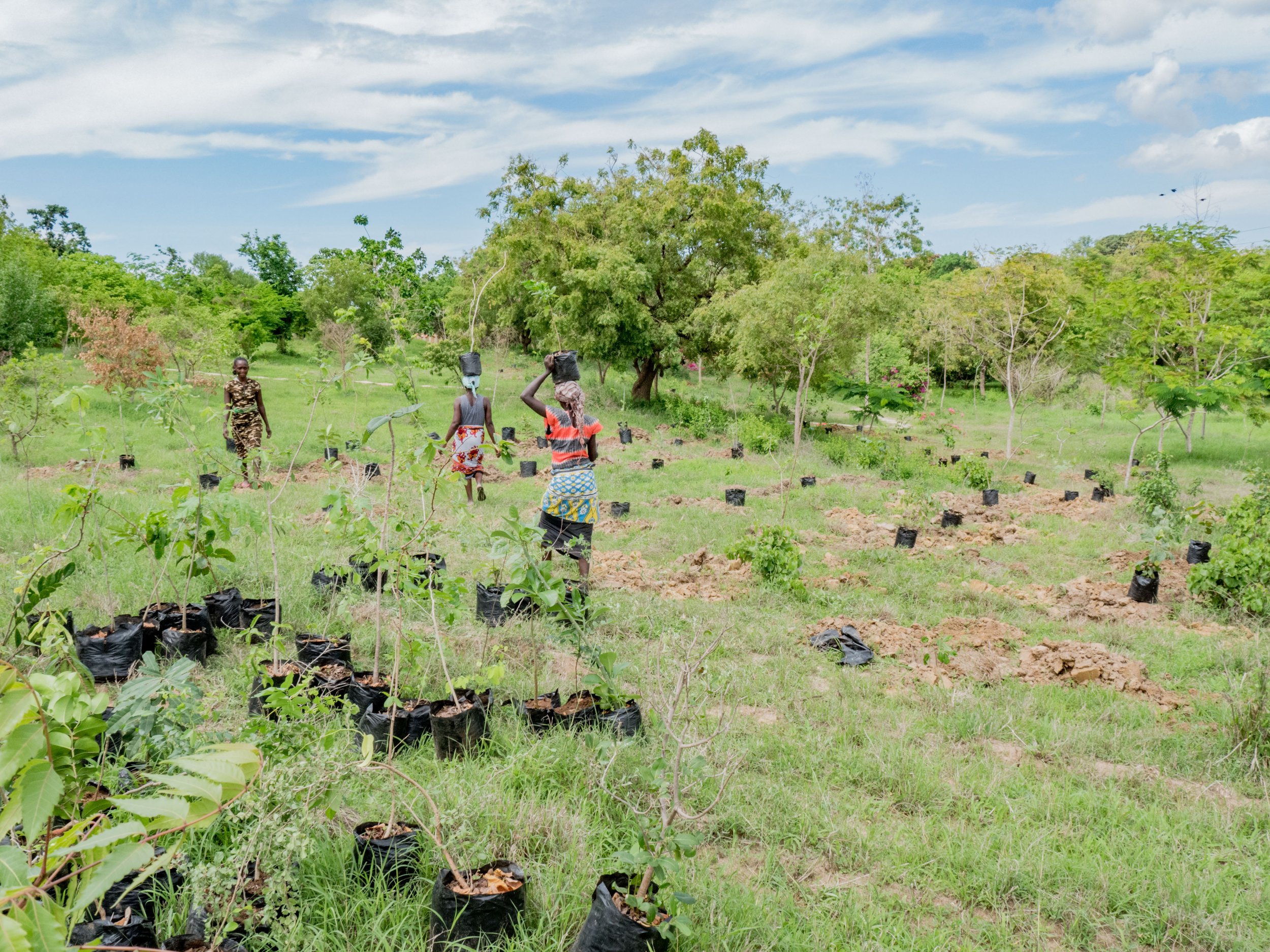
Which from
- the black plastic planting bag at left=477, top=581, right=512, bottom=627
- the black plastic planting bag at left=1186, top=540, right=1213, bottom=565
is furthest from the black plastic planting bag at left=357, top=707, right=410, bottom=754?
the black plastic planting bag at left=1186, top=540, right=1213, bottom=565

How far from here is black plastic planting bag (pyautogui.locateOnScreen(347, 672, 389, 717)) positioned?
3596 millimetres

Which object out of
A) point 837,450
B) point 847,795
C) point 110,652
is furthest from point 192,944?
point 837,450

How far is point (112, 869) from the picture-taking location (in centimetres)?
82

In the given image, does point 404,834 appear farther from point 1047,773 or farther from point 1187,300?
point 1187,300

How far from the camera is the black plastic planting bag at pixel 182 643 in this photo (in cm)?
412

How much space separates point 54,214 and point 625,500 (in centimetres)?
6413

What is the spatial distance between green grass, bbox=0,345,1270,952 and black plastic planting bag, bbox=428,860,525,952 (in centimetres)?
7

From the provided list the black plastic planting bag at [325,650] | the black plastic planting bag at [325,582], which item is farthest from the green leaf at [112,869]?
the black plastic planting bag at [325,582]

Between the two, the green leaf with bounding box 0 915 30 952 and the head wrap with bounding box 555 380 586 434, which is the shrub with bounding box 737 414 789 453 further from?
the green leaf with bounding box 0 915 30 952

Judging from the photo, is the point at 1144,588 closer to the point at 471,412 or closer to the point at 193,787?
the point at 471,412

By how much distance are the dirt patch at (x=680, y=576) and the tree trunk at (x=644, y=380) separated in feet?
37.5

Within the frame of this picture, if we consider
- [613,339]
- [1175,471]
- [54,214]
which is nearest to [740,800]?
[613,339]

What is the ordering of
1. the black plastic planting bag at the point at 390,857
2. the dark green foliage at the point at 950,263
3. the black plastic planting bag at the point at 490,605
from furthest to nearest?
1. the dark green foliage at the point at 950,263
2. the black plastic planting bag at the point at 490,605
3. the black plastic planting bag at the point at 390,857

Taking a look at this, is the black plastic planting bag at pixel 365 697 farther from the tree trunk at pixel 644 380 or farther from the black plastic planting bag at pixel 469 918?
the tree trunk at pixel 644 380
